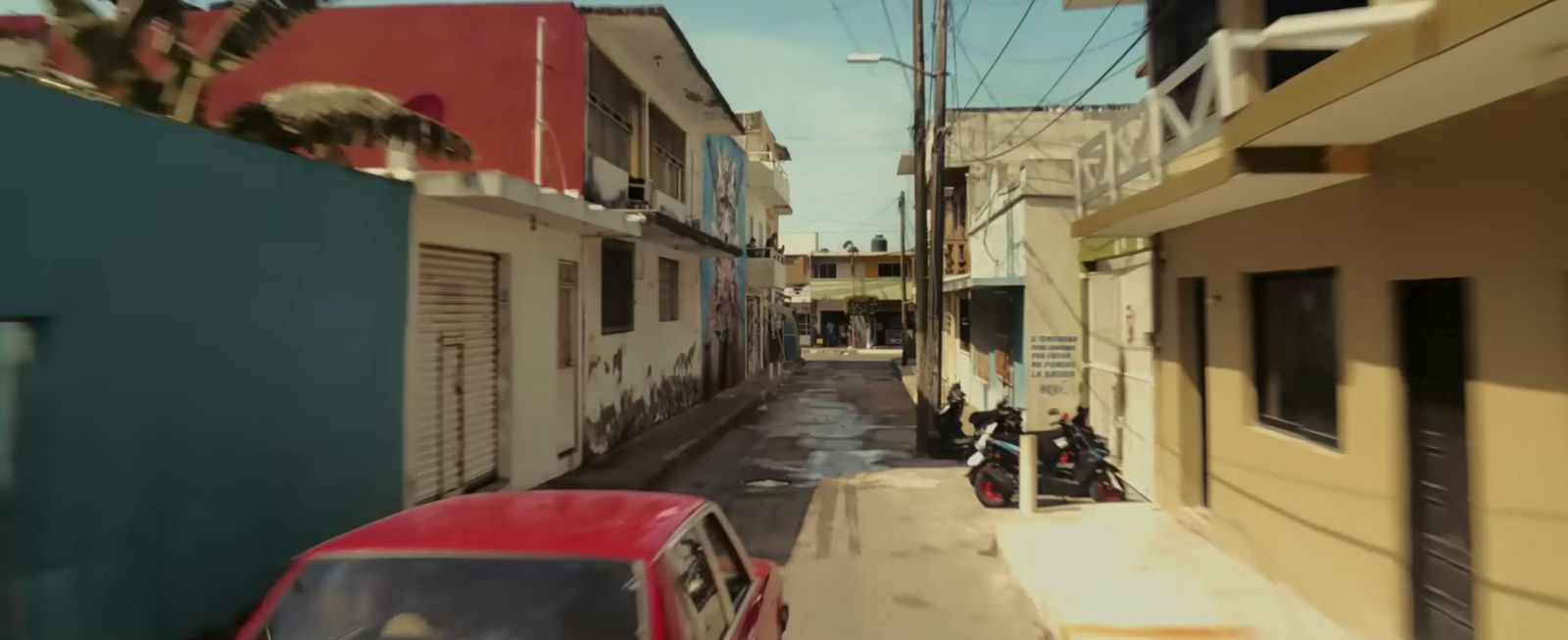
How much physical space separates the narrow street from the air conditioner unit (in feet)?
14.3

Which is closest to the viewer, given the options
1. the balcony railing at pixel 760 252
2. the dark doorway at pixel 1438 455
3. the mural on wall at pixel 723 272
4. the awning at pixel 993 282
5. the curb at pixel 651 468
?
the dark doorway at pixel 1438 455

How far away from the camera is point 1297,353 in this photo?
6.57m

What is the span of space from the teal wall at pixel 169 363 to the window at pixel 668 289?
37.2ft

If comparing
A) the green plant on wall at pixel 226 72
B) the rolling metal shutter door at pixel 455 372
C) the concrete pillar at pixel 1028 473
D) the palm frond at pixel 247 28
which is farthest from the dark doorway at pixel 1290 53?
the palm frond at pixel 247 28

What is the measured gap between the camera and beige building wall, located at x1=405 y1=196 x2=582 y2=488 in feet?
30.7

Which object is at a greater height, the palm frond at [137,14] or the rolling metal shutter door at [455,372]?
the palm frond at [137,14]

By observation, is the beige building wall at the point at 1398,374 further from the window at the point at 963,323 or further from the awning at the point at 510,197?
the window at the point at 963,323

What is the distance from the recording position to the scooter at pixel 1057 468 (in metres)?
10.1

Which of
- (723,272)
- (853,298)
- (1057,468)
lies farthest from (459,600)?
(853,298)

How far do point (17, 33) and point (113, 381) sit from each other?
20.0ft

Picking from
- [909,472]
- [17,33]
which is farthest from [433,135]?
[909,472]

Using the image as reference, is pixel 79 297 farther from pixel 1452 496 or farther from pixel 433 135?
pixel 1452 496

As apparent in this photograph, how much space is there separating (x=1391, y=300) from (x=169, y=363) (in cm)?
697

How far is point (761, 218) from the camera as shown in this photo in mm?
34469
